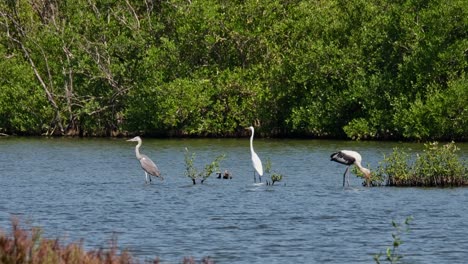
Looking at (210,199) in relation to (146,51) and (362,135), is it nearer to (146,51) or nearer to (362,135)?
(362,135)

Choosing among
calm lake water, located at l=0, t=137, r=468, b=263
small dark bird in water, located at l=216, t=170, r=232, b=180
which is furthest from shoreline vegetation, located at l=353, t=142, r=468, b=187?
small dark bird in water, located at l=216, t=170, r=232, b=180

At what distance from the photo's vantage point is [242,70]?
57188 millimetres

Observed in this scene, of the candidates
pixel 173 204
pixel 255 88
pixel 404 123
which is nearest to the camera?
pixel 173 204

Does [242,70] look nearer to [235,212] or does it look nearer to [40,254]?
[235,212]

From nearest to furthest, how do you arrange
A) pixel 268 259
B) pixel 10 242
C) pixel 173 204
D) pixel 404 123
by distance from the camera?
pixel 10 242 < pixel 268 259 < pixel 173 204 < pixel 404 123

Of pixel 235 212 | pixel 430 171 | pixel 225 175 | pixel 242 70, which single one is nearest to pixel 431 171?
pixel 430 171

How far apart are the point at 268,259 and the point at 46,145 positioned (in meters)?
33.4

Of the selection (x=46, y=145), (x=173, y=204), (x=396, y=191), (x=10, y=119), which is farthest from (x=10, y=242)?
(x=10, y=119)

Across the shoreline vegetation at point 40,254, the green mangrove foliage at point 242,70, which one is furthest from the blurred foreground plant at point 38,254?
the green mangrove foliage at point 242,70

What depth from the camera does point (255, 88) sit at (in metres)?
56.0

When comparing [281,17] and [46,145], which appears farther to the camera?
[281,17]

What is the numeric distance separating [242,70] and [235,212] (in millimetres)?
31450

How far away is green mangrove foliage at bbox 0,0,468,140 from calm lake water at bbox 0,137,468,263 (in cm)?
1088

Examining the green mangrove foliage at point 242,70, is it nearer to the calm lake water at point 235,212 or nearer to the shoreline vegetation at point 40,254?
the calm lake water at point 235,212
